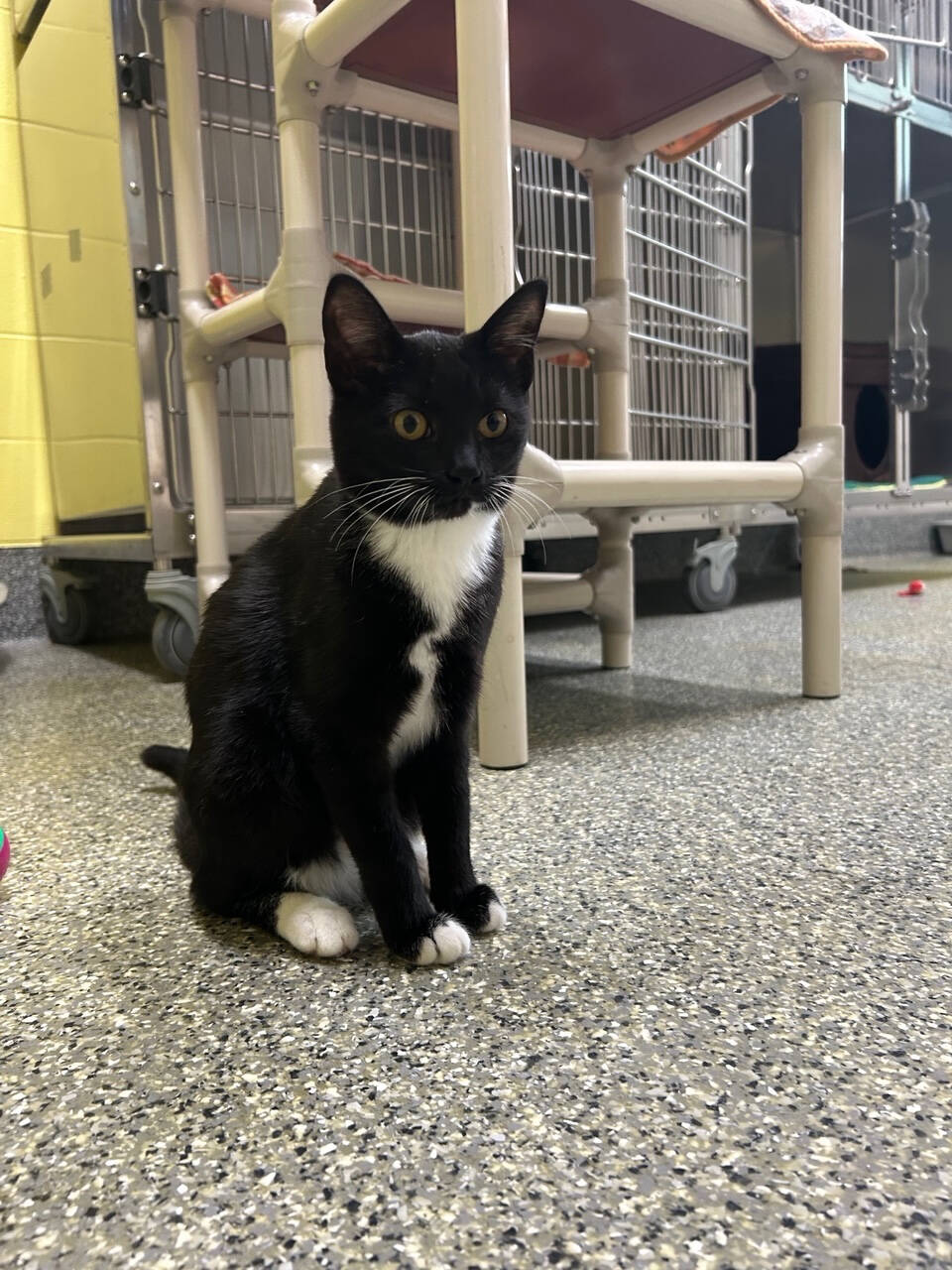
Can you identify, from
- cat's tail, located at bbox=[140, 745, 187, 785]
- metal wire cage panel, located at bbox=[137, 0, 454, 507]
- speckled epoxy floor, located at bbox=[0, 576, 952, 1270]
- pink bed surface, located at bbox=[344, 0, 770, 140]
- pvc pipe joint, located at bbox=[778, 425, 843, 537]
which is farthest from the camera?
metal wire cage panel, located at bbox=[137, 0, 454, 507]

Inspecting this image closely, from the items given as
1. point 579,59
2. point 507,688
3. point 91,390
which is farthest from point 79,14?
point 507,688

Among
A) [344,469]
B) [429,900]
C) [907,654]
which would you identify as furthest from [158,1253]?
[907,654]

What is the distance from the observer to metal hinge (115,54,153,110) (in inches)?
58.5

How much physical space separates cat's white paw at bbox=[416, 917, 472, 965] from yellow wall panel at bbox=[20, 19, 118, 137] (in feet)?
5.03

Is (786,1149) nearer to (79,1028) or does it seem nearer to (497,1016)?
(497,1016)

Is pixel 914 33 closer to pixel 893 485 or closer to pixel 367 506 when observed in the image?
pixel 893 485

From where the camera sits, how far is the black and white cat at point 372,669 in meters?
0.62

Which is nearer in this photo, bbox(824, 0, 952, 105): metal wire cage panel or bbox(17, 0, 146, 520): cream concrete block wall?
bbox(17, 0, 146, 520): cream concrete block wall

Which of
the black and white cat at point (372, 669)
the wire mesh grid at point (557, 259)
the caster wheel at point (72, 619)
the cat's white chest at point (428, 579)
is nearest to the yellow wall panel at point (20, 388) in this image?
the caster wheel at point (72, 619)

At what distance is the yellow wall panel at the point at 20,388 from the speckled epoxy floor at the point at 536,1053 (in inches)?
61.2

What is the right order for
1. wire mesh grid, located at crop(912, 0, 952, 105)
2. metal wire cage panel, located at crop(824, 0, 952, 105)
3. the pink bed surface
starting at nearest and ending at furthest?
the pink bed surface → metal wire cage panel, located at crop(824, 0, 952, 105) → wire mesh grid, located at crop(912, 0, 952, 105)

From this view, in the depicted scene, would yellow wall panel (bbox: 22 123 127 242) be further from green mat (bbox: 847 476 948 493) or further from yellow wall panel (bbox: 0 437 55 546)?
green mat (bbox: 847 476 948 493)

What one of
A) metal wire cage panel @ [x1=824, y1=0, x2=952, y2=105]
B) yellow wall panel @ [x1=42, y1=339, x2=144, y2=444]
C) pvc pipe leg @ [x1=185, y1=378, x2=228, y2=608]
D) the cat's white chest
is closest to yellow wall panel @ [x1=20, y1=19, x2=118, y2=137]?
yellow wall panel @ [x1=42, y1=339, x2=144, y2=444]

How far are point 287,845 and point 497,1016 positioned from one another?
215 millimetres
